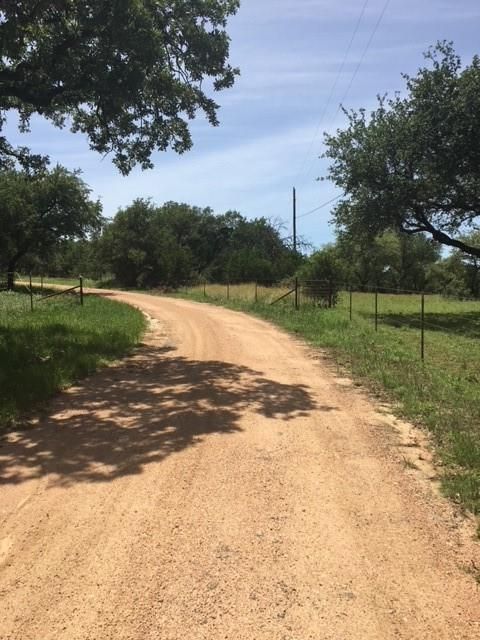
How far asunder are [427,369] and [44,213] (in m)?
35.7

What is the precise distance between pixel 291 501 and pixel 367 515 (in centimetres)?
60

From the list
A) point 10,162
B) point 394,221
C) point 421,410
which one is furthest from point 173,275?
point 421,410

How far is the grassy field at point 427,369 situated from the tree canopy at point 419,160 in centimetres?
518

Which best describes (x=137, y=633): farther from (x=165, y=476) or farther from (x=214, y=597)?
(x=165, y=476)

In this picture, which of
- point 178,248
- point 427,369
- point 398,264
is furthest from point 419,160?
point 398,264

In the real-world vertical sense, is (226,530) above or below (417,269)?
below

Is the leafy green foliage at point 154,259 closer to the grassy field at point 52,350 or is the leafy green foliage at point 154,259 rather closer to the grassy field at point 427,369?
the grassy field at point 427,369

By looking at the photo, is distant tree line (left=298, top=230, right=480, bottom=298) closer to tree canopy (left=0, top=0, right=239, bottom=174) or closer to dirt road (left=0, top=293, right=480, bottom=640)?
tree canopy (left=0, top=0, right=239, bottom=174)

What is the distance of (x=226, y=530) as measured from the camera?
4031 mm

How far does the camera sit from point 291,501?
4.55 metres

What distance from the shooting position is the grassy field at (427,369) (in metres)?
5.57

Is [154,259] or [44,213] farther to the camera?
[154,259]

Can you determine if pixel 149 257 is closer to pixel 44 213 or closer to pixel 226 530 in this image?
pixel 44 213

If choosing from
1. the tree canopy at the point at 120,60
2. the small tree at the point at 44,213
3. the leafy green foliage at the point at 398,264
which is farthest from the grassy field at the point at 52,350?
the leafy green foliage at the point at 398,264
